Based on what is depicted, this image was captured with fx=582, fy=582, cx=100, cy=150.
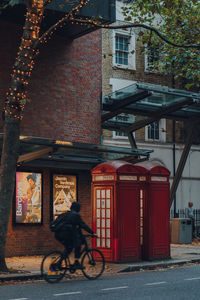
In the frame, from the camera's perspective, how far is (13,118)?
13.9 metres

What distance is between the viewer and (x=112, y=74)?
2841 centimetres

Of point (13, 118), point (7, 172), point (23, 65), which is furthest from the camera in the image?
point (23, 65)

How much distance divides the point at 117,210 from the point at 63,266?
12.2ft

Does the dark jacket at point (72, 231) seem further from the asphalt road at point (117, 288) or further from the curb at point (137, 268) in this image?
the curb at point (137, 268)

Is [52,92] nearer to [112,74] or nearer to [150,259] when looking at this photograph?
[150,259]

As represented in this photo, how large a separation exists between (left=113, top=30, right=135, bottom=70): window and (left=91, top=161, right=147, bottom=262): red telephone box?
1324cm

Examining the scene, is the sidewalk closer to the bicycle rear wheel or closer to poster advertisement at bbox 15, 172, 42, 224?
the bicycle rear wheel

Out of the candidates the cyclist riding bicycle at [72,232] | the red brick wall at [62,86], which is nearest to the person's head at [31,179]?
the red brick wall at [62,86]

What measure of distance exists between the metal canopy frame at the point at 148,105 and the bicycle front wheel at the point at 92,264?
7.16m

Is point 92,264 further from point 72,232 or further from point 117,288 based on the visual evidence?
point 117,288

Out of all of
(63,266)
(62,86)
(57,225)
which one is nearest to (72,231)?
(57,225)

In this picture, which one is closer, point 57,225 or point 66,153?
point 57,225

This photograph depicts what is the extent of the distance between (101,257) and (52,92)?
753 cm

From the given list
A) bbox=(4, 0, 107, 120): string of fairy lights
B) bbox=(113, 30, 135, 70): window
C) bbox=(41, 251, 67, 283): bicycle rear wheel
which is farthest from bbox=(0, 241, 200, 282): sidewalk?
bbox=(113, 30, 135, 70): window
